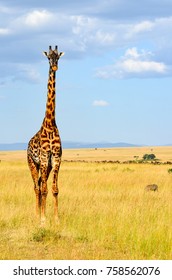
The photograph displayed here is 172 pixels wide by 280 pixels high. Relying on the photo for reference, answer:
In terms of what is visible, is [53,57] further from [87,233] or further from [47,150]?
[87,233]

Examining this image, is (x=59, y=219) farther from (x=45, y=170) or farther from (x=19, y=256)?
(x=19, y=256)

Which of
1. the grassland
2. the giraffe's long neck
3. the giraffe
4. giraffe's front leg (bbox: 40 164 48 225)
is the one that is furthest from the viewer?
the giraffe's long neck

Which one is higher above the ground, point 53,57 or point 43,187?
point 53,57

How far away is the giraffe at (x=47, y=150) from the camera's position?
40.1 feet

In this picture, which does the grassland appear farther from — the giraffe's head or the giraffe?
the giraffe's head

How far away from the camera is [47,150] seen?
1221 centimetres

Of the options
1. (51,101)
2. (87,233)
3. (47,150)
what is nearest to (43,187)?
(47,150)

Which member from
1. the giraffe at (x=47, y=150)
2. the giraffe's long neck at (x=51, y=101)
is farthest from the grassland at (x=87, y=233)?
the giraffe's long neck at (x=51, y=101)

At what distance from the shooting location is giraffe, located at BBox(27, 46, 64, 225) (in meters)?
12.2

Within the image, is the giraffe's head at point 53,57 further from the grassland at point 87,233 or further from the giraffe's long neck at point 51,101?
the grassland at point 87,233

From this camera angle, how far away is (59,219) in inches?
482

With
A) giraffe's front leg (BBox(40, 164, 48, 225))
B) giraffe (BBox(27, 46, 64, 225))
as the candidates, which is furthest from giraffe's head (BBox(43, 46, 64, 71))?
giraffe's front leg (BBox(40, 164, 48, 225))

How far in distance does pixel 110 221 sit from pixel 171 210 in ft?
8.30

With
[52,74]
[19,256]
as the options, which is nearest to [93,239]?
[19,256]
